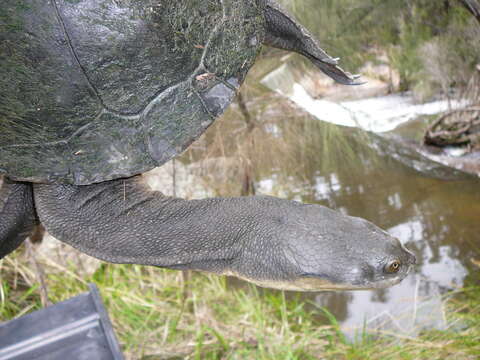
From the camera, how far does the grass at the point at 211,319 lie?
196cm

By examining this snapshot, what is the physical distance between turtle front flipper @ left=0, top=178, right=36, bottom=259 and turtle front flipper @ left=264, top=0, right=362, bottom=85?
0.61 meters

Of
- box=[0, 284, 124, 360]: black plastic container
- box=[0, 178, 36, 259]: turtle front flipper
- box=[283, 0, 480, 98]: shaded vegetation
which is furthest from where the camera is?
box=[283, 0, 480, 98]: shaded vegetation

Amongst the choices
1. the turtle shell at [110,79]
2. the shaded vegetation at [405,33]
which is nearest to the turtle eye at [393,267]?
the turtle shell at [110,79]

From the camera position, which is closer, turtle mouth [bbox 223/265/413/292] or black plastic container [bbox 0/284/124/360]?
turtle mouth [bbox 223/265/413/292]

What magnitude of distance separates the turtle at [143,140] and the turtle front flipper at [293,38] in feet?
0.25

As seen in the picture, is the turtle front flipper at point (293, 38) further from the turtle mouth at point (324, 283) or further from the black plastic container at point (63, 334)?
the black plastic container at point (63, 334)

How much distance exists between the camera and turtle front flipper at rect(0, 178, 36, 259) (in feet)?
2.87

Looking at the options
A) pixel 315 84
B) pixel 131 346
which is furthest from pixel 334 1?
pixel 131 346

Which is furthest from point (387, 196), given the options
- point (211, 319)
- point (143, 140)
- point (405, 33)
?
point (143, 140)

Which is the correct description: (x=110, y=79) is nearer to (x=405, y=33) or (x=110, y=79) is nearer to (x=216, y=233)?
(x=216, y=233)

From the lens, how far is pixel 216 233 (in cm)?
83

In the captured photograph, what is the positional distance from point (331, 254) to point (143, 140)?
1.23 feet

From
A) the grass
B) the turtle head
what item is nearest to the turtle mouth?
the turtle head

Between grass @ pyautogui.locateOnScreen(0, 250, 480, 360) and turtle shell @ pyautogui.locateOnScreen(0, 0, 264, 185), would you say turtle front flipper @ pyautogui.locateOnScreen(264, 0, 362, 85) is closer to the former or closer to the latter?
turtle shell @ pyautogui.locateOnScreen(0, 0, 264, 185)
